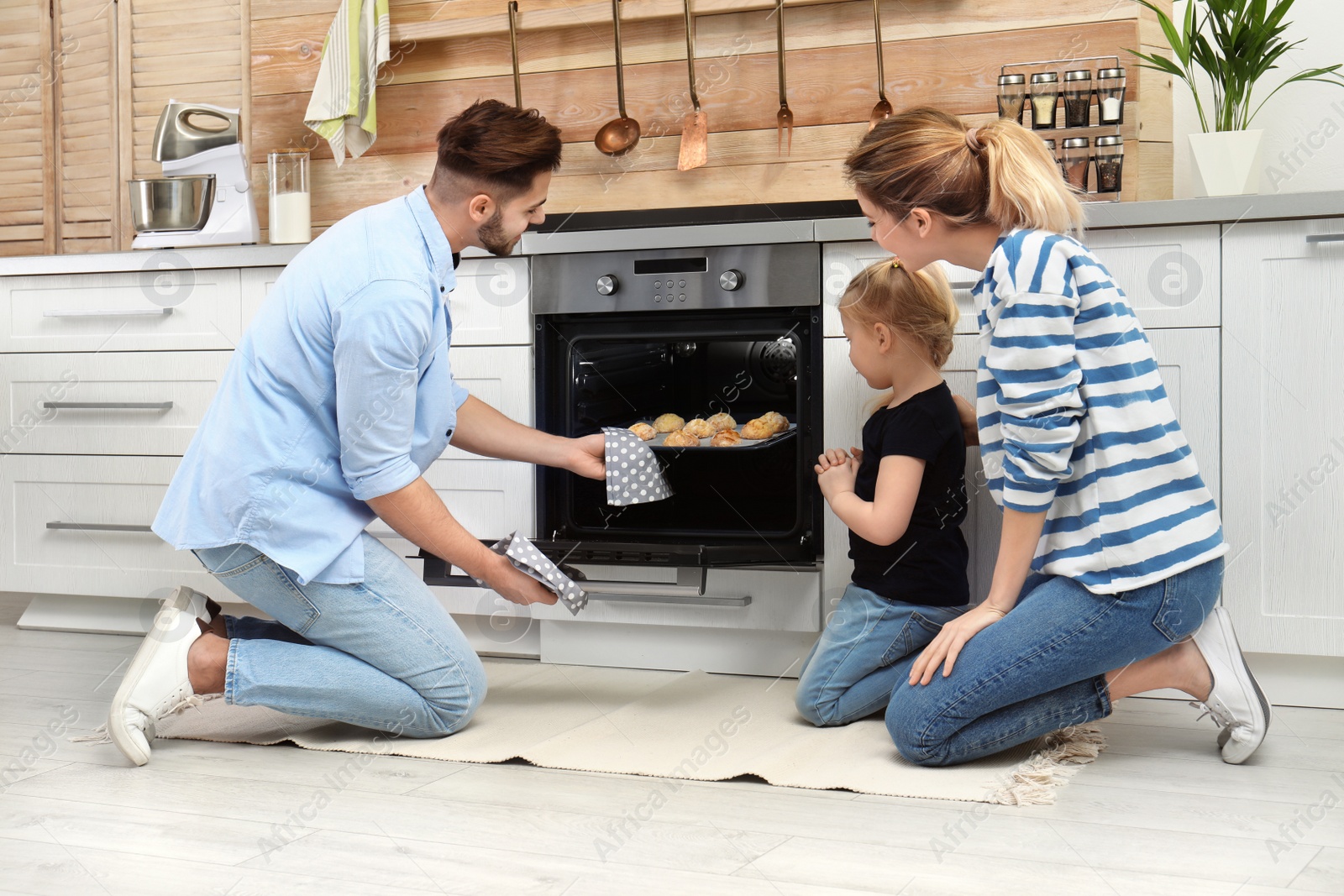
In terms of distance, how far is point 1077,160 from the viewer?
6.63ft

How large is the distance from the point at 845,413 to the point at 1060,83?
2.54 feet

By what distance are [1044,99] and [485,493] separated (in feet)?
4.18

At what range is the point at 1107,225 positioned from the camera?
71.3 inches

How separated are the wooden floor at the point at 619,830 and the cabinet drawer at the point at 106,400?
862 mm

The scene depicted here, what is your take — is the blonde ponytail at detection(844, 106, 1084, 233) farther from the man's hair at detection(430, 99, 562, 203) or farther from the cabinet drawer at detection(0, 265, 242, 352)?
the cabinet drawer at detection(0, 265, 242, 352)

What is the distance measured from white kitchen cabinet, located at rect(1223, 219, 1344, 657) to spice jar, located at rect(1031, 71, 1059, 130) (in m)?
0.44

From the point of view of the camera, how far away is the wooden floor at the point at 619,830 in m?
1.16

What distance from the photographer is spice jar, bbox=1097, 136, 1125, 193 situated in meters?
2.01

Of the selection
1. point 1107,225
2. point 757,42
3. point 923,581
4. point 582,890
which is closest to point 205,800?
point 582,890

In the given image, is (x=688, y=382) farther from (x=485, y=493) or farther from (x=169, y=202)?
(x=169, y=202)

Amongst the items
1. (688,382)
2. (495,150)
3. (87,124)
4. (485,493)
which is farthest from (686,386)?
(87,124)

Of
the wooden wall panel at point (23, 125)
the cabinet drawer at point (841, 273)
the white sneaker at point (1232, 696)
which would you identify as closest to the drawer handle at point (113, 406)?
the wooden wall panel at point (23, 125)

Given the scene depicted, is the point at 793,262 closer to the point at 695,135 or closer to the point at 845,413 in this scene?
the point at 845,413

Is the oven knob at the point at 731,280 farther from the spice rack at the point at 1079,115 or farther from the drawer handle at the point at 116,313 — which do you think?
the drawer handle at the point at 116,313
